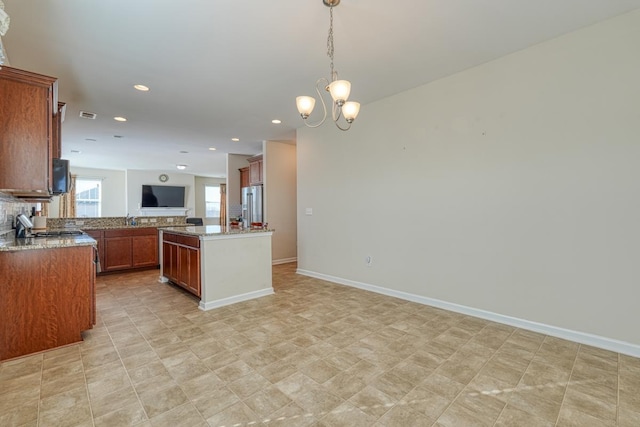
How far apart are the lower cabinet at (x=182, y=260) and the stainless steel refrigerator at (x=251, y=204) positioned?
2183 mm

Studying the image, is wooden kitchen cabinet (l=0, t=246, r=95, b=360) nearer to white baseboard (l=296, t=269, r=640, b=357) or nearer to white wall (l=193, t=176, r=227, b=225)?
white baseboard (l=296, t=269, r=640, b=357)

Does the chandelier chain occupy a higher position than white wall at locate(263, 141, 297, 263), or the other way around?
the chandelier chain

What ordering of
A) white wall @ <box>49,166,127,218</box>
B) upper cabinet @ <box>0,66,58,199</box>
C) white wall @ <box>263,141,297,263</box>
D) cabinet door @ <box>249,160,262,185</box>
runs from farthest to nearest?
1. white wall @ <box>49,166,127,218</box>
2. cabinet door @ <box>249,160,262,185</box>
3. white wall @ <box>263,141,297,263</box>
4. upper cabinet @ <box>0,66,58,199</box>

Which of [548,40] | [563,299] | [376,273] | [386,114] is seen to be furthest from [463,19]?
[376,273]

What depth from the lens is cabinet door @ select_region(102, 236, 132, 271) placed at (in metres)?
5.47

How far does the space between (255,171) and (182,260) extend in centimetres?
332

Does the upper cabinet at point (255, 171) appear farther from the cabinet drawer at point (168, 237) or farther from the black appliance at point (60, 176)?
the black appliance at point (60, 176)

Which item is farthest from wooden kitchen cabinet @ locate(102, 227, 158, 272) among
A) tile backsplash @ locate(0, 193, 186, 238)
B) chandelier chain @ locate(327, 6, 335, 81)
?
chandelier chain @ locate(327, 6, 335, 81)

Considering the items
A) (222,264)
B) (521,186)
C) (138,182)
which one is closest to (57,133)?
(222,264)

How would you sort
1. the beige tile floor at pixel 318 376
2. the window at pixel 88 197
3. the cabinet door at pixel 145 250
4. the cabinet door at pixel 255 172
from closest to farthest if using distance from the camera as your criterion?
the beige tile floor at pixel 318 376 < the cabinet door at pixel 145 250 < the cabinet door at pixel 255 172 < the window at pixel 88 197

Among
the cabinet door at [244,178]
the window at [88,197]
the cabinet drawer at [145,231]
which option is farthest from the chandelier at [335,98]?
the window at [88,197]

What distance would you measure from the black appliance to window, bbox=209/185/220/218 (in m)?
9.10

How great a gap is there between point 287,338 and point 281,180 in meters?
4.21

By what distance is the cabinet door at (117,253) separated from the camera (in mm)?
5469
